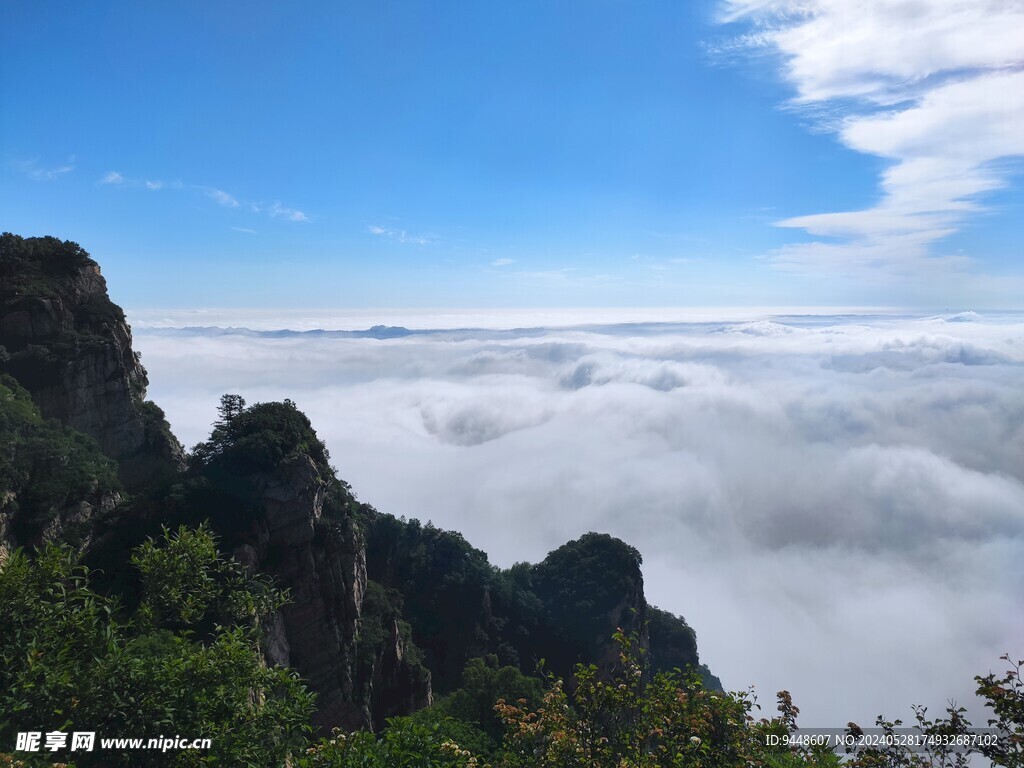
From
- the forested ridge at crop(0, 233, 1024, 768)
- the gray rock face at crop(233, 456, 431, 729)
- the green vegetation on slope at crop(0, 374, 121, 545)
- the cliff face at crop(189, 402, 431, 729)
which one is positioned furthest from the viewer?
the gray rock face at crop(233, 456, 431, 729)

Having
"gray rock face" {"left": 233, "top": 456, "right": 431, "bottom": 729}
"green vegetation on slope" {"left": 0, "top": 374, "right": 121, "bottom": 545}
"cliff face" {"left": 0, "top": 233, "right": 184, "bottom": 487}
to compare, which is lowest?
"gray rock face" {"left": 233, "top": 456, "right": 431, "bottom": 729}

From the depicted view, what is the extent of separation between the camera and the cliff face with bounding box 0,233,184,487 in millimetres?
33094

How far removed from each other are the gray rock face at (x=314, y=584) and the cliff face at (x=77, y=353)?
1072 centimetres

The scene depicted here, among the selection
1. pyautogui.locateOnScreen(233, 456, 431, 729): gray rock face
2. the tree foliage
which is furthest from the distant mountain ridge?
the tree foliage

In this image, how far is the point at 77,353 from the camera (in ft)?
112

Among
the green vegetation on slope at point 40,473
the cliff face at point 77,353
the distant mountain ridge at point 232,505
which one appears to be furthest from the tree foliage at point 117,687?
the cliff face at point 77,353

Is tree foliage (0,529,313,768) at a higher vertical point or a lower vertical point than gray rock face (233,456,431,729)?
higher

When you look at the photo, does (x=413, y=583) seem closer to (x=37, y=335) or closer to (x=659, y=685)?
(x=37, y=335)

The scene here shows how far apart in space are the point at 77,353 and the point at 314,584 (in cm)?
2013

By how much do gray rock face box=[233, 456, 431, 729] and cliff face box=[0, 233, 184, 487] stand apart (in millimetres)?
10720

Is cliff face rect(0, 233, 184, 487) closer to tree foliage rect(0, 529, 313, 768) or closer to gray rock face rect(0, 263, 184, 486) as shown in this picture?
gray rock face rect(0, 263, 184, 486)

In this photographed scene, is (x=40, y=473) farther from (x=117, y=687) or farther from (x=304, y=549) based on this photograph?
(x=117, y=687)

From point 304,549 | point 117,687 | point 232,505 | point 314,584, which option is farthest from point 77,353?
point 117,687

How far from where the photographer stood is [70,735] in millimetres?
8664
